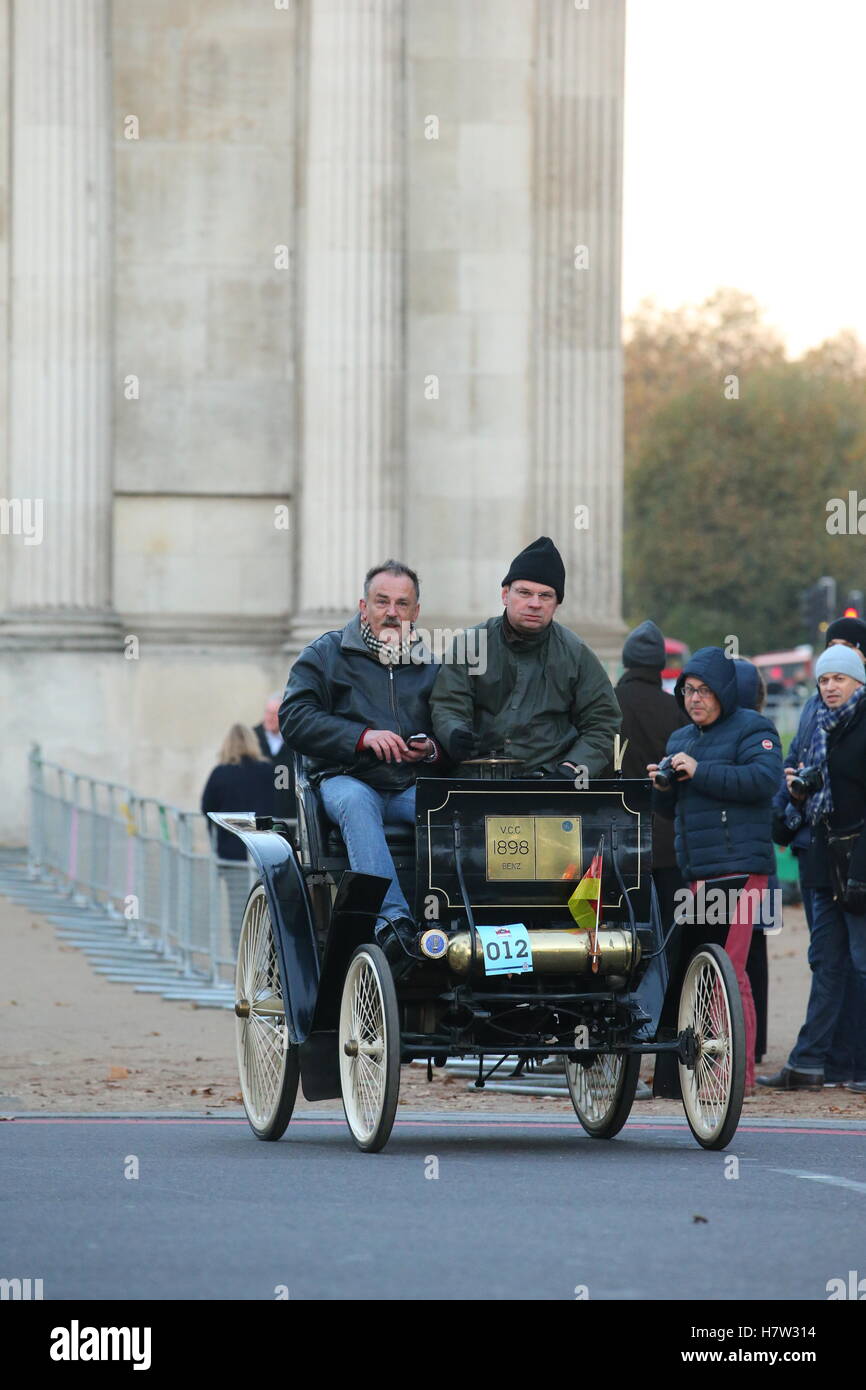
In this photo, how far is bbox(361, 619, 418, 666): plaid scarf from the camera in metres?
10.3

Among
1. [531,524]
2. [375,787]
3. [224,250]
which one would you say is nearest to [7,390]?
[224,250]

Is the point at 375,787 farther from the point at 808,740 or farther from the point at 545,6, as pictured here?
the point at 545,6

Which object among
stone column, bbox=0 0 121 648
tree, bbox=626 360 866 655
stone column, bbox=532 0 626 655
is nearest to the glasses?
stone column, bbox=0 0 121 648

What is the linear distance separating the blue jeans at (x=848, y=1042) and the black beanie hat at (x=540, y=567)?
3714 millimetres

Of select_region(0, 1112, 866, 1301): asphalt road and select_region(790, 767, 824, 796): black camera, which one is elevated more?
select_region(790, 767, 824, 796): black camera

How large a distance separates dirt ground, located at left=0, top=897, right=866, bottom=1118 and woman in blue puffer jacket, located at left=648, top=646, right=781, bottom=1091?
103 cm

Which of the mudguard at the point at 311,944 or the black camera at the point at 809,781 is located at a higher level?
the black camera at the point at 809,781

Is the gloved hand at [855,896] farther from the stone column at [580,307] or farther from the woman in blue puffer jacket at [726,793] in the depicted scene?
the stone column at [580,307]

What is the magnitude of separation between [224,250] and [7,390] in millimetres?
2889

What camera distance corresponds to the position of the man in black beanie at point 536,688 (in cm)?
1014

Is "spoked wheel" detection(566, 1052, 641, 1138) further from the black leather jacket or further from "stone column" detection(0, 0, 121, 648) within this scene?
"stone column" detection(0, 0, 121, 648)

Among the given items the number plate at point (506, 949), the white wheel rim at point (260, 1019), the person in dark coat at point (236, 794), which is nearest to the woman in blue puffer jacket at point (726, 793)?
the white wheel rim at point (260, 1019)
